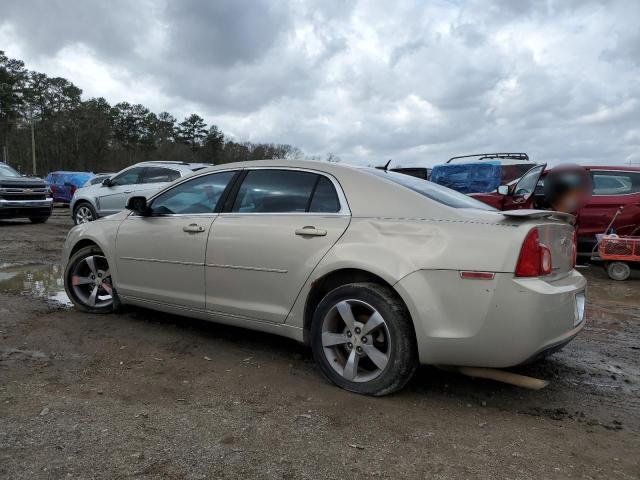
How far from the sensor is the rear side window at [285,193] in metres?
3.63

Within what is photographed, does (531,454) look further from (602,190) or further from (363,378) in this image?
(602,190)

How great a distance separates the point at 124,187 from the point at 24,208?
4.14m

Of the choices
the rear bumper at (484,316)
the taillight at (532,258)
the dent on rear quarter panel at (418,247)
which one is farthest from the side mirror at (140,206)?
the taillight at (532,258)

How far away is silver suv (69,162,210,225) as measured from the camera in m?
11.6

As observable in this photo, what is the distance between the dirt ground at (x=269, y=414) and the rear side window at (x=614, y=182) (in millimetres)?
4525

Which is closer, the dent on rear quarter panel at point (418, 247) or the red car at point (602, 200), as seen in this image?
the dent on rear quarter panel at point (418, 247)

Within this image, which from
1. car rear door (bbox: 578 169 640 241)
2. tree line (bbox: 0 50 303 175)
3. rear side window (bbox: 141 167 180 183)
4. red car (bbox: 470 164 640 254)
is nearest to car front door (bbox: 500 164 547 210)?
red car (bbox: 470 164 640 254)

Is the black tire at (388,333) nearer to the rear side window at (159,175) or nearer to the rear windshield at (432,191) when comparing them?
the rear windshield at (432,191)

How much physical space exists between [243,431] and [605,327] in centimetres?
393

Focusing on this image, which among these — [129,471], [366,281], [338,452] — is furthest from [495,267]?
[129,471]

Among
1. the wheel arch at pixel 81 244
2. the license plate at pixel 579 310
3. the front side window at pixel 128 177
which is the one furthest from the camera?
the front side window at pixel 128 177

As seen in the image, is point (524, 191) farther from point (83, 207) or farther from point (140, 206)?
point (83, 207)

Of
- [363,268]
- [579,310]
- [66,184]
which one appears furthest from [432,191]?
[66,184]

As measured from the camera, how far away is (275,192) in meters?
3.89
